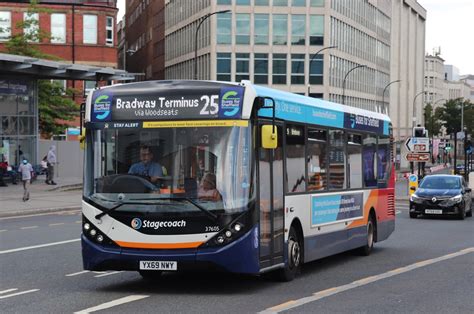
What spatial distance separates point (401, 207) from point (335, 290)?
2594cm

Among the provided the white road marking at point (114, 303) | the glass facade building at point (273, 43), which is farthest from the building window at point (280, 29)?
the white road marking at point (114, 303)

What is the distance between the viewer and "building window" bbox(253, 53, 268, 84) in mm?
83500

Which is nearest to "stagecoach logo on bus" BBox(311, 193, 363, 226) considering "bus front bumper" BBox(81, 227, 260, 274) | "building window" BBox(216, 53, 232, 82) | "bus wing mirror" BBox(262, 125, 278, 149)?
"bus wing mirror" BBox(262, 125, 278, 149)

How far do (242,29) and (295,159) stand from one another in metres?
71.0

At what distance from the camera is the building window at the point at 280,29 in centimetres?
8375

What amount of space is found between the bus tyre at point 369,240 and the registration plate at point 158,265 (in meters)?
6.55

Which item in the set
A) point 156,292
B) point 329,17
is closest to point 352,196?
point 156,292

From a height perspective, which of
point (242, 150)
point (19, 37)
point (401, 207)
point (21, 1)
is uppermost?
point (21, 1)

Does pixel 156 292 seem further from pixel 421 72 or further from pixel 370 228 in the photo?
pixel 421 72

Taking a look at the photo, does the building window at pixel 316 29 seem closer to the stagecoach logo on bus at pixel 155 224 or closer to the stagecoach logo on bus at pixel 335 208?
the stagecoach logo on bus at pixel 335 208

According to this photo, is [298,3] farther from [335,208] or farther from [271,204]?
[271,204]

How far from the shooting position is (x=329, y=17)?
84.0 metres

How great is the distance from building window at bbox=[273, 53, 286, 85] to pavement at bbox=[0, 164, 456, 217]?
38603 millimetres

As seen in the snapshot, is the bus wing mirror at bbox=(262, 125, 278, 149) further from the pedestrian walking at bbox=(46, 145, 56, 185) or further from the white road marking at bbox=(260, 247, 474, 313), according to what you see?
the pedestrian walking at bbox=(46, 145, 56, 185)
